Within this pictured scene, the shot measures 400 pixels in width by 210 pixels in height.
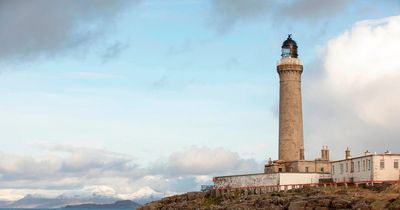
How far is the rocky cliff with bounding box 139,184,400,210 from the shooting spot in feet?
205

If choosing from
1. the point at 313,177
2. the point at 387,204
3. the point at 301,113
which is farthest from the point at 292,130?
the point at 387,204

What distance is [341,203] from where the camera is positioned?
63.1m

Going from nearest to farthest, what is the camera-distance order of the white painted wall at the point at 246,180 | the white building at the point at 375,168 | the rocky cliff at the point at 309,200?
the rocky cliff at the point at 309,200, the white building at the point at 375,168, the white painted wall at the point at 246,180

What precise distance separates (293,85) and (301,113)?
13.2 feet

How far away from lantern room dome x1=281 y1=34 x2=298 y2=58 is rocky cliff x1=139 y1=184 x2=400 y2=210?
2375 centimetres

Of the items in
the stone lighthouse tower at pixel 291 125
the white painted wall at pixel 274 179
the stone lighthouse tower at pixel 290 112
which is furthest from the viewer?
the stone lighthouse tower at pixel 290 112

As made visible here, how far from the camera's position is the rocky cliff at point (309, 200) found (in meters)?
62.6

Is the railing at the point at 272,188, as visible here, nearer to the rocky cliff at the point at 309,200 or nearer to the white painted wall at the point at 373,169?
the white painted wall at the point at 373,169

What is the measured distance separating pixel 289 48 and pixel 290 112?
10357 mm

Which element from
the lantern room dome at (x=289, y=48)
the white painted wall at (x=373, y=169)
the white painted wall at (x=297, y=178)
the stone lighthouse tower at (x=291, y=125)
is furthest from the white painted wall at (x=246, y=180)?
the lantern room dome at (x=289, y=48)

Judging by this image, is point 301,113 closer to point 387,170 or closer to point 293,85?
point 293,85

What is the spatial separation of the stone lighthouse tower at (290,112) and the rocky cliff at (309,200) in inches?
487

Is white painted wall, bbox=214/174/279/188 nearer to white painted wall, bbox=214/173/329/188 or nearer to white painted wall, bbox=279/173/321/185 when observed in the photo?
white painted wall, bbox=214/173/329/188

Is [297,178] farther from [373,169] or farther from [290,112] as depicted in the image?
[290,112]
